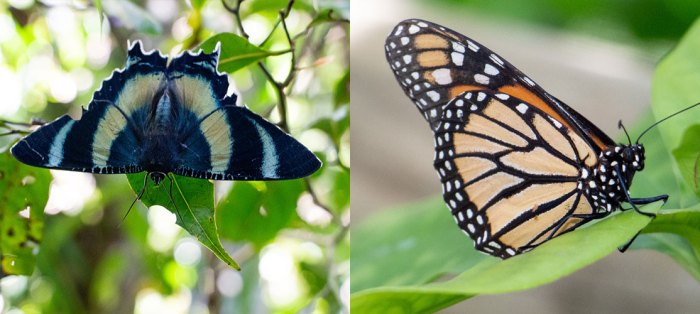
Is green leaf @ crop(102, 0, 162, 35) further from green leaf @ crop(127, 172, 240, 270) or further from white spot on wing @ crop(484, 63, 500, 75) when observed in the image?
white spot on wing @ crop(484, 63, 500, 75)

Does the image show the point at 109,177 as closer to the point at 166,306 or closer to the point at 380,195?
the point at 166,306

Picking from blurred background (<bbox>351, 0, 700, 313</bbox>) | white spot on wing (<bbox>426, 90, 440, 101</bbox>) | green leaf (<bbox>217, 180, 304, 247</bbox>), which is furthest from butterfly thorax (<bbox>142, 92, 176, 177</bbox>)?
blurred background (<bbox>351, 0, 700, 313</bbox>)

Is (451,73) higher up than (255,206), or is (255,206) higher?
(451,73)

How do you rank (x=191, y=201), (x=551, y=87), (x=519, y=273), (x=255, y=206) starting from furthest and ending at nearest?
(x=551, y=87) → (x=255, y=206) → (x=191, y=201) → (x=519, y=273)

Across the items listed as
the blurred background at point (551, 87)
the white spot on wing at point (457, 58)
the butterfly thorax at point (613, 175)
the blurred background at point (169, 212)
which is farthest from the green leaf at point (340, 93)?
the blurred background at point (551, 87)

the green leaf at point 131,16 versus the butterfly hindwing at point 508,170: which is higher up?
the green leaf at point 131,16

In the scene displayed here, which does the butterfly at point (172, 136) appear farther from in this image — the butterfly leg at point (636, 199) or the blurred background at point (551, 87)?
the blurred background at point (551, 87)

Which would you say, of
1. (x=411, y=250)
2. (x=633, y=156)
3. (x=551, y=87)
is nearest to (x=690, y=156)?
(x=633, y=156)

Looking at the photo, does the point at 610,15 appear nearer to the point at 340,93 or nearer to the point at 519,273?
the point at 340,93
